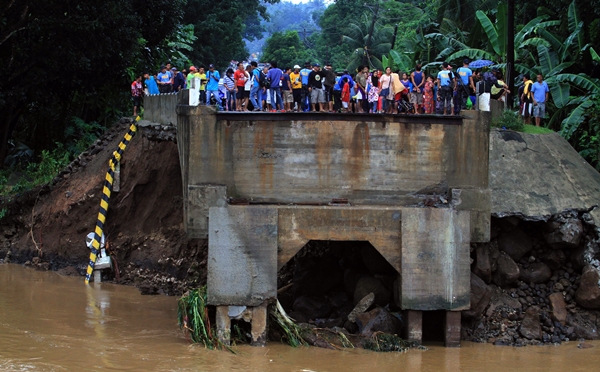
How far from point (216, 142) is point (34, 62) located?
39.8ft

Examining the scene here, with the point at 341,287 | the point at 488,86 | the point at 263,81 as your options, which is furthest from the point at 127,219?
the point at 488,86

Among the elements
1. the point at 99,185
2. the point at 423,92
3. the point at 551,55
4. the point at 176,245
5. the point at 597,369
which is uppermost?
the point at 551,55

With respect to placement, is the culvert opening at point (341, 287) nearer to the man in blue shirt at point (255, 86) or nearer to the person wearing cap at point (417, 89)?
the man in blue shirt at point (255, 86)

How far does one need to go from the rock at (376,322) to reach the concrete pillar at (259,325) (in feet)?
5.95

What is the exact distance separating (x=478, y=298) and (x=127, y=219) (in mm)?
9931

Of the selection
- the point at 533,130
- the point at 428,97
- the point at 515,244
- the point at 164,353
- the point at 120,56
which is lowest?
the point at 164,353

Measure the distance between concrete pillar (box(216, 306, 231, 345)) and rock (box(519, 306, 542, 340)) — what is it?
5.52 m

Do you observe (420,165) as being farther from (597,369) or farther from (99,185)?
(99,185)

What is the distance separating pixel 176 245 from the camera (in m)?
21.2

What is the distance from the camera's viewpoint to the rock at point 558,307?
1647 centimetres

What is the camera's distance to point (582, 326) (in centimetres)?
1652

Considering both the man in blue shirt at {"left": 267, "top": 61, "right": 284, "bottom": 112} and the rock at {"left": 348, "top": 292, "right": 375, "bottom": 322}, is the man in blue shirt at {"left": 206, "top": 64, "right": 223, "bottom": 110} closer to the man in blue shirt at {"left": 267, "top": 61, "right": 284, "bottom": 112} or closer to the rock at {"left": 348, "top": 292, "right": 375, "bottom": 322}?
the man in blue shirt at {"left": 267, "top": 61, "right": 284, "bottom": 112}

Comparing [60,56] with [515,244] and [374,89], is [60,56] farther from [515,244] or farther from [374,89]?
[515,244]

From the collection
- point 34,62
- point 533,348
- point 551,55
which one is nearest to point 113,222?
point 34,62
